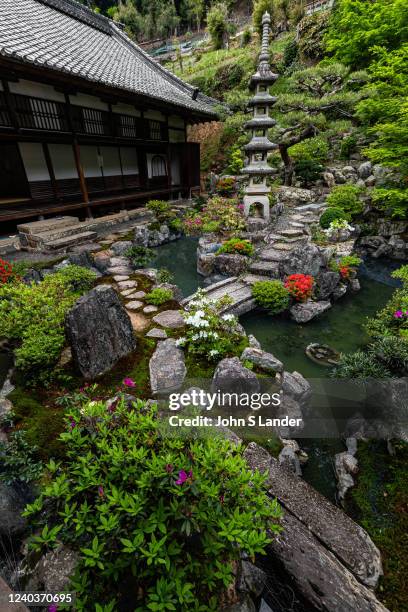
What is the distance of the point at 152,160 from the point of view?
17109 mm

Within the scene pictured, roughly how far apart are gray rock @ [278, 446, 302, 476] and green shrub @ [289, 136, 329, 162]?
16878mm

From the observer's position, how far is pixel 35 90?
395 inches

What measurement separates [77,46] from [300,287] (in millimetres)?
13887

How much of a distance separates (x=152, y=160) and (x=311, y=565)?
18.6 m

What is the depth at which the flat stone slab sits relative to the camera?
5848 mm

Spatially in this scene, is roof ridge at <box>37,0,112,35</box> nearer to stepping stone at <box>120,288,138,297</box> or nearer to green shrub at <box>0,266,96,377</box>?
stepping stone at <box>120,288,138,297</box>

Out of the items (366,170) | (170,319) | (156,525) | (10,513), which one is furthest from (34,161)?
(366,170)

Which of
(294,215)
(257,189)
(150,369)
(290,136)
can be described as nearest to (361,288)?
(294,215)

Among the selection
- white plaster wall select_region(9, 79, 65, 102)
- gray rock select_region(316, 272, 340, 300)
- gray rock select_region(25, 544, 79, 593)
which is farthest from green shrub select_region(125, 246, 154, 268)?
gray rock select_region(25, 544, 79, 593)

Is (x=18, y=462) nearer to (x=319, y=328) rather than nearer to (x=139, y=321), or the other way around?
(x=139, y=321)

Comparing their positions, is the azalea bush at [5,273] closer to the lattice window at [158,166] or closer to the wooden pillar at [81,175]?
the wooden pillar at [81,175]

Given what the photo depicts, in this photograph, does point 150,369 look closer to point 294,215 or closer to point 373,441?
point 373,441

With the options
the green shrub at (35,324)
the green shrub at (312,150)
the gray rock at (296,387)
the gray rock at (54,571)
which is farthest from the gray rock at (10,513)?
the green shrub at (312,150)

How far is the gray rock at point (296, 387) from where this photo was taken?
502cm
